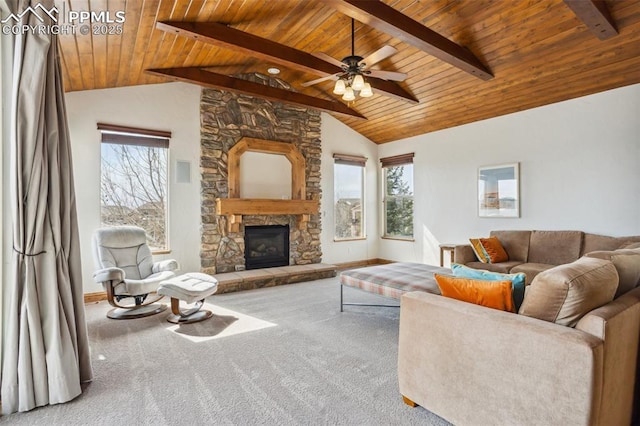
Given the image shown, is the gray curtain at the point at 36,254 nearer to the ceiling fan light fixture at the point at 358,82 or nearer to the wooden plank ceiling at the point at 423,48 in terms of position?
the wooden plank ceiling at the point at 423,48

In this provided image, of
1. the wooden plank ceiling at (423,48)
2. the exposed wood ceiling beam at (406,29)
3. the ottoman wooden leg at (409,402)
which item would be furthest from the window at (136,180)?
the ottoman wooden leg at (409,402)

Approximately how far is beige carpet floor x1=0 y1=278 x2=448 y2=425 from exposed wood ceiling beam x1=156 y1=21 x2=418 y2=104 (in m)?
2.99

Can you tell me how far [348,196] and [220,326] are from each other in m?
4.28

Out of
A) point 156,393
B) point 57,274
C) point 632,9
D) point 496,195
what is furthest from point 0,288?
point 496,195

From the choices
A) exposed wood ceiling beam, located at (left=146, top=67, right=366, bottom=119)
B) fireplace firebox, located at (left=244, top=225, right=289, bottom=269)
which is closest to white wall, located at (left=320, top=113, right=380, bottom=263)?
exposed wood ceiling beam, located at (left=146, top=67, right=366, bottom=119)

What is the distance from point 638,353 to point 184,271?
16.6ft

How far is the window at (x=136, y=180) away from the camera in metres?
4.54

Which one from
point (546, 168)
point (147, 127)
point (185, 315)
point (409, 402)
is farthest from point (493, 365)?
point (147, 127)

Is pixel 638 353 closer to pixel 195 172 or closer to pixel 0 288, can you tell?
pixel 0 288

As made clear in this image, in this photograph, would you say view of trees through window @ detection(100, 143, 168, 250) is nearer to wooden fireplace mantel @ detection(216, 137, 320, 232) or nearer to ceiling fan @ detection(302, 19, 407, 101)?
wooden fireplace mantel @ detection(216, 137, 320, 232)

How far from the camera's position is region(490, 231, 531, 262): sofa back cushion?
4688 millimetres

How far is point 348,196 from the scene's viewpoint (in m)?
7.06

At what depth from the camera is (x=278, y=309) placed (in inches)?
158

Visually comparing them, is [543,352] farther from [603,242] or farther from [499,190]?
[499,190]
